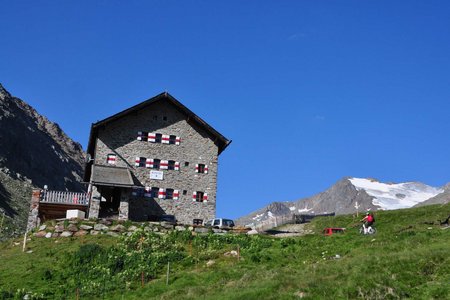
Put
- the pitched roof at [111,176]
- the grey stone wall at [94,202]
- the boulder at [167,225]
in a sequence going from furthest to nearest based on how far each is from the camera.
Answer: the grey stone wall at [94,202]
the pitched roof at [111,176]
the boulder at [167,225]

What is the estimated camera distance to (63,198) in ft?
152

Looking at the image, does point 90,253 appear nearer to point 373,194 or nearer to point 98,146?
point 98,146

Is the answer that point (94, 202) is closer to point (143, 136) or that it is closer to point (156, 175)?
point (156, 175)

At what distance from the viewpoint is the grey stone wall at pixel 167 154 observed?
160ft

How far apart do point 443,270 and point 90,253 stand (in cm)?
2041

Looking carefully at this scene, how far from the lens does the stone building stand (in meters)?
48.3

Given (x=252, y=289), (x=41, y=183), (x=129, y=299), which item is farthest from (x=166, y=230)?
(x=41, y=183)

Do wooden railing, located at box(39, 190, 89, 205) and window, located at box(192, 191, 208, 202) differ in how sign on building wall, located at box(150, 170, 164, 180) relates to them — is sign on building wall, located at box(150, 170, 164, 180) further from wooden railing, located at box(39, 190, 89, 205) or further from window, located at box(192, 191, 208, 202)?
wooden railing, located at box(39, 190, 89, 205)

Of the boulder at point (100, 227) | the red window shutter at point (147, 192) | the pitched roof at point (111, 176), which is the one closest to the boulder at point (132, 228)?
the boulder at point (100, 227)

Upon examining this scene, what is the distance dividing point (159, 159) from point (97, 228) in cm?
1167

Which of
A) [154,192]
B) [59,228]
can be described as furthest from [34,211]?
[154,192]

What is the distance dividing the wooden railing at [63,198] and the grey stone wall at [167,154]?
363 cm

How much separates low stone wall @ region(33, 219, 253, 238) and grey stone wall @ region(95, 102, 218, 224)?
6599 millimetres

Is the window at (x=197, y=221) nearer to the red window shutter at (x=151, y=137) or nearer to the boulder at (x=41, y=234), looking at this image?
the red window shutter at (x=151, y=137)
